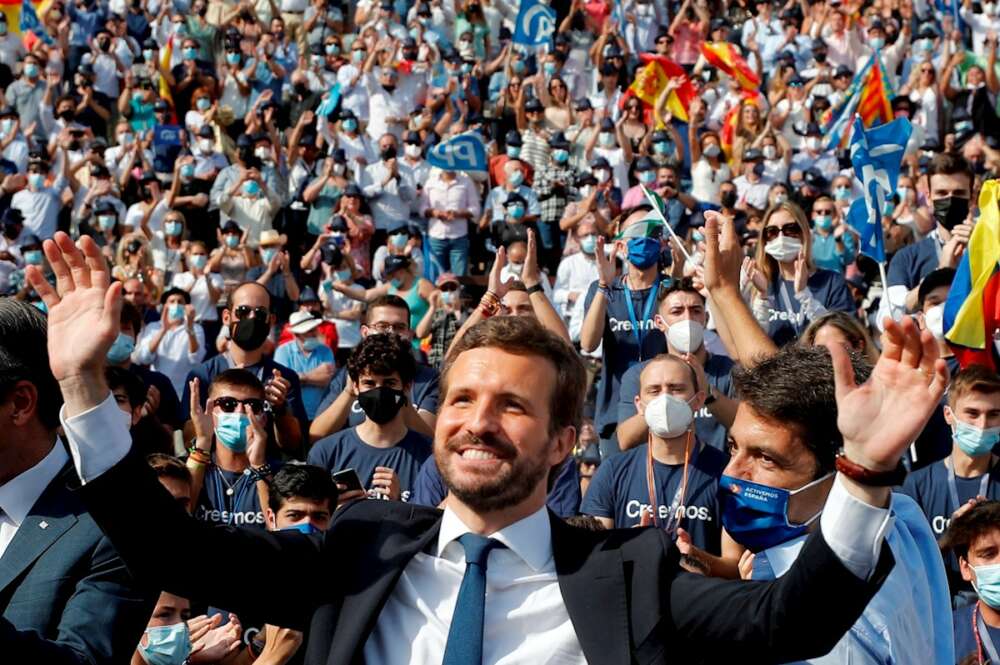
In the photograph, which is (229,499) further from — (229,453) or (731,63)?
(731,63)

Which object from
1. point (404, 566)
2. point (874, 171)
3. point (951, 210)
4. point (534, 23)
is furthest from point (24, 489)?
point (534, 23)

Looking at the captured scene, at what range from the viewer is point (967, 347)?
319 inches

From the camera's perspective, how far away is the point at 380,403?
7.52 meters

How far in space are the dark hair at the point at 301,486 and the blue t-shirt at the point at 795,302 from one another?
335cm

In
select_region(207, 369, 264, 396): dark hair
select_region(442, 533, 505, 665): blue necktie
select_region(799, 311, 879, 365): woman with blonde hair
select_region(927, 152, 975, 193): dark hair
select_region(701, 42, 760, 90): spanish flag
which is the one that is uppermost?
select_region(442, 533, 505, 665): blue necktie

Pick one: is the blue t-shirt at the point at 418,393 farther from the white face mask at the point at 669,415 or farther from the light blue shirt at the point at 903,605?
the light blue shirt at the point at 903,605

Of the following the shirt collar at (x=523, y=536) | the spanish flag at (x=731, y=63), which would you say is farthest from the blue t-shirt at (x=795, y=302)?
the spanish flag at (x=731, y=63)

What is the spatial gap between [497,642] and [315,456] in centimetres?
465

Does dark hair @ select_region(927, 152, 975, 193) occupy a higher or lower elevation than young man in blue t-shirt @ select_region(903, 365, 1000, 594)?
higher

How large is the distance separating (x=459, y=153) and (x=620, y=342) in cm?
631

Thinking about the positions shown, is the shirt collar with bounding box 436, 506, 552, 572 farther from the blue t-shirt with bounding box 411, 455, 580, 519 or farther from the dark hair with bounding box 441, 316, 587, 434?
the blue t-shirt with bounding box 411, 455, 580, 519

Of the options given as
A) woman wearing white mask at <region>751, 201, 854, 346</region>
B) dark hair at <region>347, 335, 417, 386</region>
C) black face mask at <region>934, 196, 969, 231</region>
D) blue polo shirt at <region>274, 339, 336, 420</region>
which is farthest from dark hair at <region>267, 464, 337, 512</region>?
black face mask at <region>934, 196, 969, 231</region>

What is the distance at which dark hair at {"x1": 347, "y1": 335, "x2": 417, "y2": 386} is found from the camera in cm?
760

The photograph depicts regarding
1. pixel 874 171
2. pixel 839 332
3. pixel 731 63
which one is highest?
pixel 839 332
